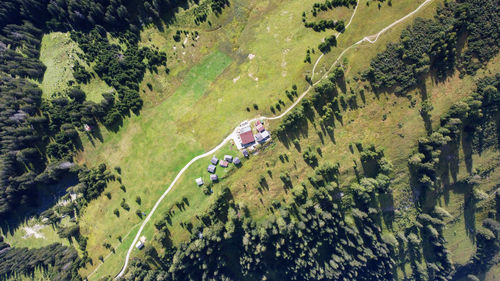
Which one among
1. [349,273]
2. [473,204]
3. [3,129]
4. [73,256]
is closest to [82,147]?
[3,129]

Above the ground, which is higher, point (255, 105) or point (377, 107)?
point (255, 105)

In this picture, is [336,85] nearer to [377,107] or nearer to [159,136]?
[377,107]

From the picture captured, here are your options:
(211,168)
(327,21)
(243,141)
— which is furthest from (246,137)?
(327,21)

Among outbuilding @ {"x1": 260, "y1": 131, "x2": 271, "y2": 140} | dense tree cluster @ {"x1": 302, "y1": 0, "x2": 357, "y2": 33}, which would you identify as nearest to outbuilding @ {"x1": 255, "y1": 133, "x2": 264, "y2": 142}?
outbuilding @ {"x1": 260, "y1": 131, "x2": 271, "y2": 140}

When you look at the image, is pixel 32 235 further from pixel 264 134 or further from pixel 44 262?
pixel 264 134

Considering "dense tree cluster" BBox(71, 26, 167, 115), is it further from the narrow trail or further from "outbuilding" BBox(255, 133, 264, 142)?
"outbuilding" BBox(255, 133, 264, 142)

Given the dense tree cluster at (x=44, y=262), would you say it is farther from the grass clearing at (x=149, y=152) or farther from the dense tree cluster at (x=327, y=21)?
the dense tree cluster at (x=327, y=21)

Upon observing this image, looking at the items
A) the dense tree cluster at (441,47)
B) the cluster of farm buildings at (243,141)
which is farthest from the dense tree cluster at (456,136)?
the cluster of farm buildings at (243,141)

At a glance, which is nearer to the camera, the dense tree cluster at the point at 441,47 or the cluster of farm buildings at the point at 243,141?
the dense tree cluster at the point at 441,47
